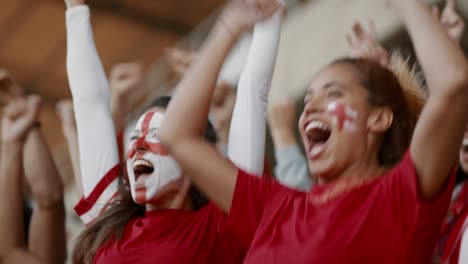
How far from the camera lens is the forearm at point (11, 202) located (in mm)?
2666

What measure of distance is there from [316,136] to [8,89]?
144 cm

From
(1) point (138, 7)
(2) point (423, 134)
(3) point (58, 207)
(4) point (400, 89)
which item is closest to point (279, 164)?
(3) point (58, 207)

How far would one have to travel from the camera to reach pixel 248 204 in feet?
5.94

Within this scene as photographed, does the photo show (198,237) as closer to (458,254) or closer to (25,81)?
(458,254)

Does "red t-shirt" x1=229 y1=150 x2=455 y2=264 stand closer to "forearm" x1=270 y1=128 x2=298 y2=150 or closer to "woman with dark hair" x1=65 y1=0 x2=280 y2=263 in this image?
"woman with dark hair" x1=65 y1=0 x2=280 y2=263

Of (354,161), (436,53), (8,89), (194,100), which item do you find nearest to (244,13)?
(194,100)

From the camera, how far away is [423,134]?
60.6 inches

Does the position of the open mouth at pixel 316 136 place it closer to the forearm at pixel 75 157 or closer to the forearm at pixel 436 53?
the forearm at pixel 436 53

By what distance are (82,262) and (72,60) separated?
527 millimetres

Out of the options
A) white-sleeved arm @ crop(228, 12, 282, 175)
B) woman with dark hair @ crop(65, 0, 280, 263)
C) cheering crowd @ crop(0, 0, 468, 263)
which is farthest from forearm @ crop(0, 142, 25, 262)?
white-sleeved arm @ crop(228, 12, 282, 175)

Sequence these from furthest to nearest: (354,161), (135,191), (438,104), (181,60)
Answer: (181,60)
(135,191)
(354,161)
(438,104)

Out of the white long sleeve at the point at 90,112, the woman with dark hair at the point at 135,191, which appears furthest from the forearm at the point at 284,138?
the white long sleeve at the point at 90,112

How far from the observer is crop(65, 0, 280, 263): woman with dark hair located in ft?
6.64

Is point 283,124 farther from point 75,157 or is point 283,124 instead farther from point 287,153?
point 75,157
